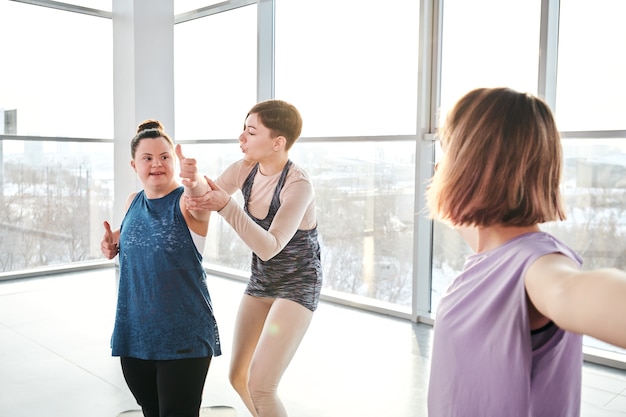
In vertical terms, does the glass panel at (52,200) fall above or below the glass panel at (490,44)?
below

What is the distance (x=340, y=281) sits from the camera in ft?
19.1

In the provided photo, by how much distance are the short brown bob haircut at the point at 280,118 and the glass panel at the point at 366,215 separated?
2.76 metres

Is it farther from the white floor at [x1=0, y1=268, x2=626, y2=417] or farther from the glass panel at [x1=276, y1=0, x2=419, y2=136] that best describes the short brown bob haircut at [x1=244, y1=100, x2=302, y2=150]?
the glass panel at [x1=276, y1=0, x2=419, y2=136]

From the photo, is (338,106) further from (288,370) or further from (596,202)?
(288,370)

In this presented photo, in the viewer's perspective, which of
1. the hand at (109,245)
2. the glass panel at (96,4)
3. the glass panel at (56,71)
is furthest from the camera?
the glass panel at (96,4)

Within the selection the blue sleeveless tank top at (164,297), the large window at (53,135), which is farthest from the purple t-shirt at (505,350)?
the large window at (53,135)

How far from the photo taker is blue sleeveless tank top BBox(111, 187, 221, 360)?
2014 millimetres

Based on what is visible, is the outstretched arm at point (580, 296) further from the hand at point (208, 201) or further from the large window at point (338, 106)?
the large window at point (338, 106)

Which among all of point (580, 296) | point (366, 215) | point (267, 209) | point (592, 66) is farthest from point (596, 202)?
point (580, 296)

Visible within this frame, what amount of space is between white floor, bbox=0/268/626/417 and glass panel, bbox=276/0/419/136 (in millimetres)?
1767

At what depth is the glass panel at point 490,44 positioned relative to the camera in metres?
4.30

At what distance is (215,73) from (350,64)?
208 cm

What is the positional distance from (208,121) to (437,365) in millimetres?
6418

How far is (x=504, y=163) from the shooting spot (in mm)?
945
